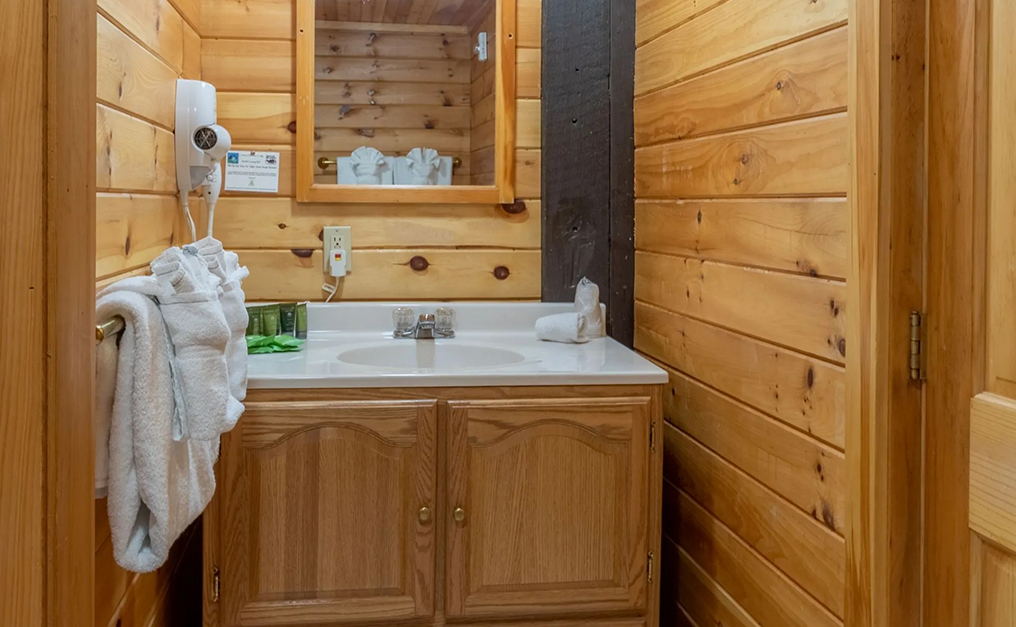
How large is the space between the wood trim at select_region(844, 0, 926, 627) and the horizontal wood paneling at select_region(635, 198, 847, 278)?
0.29ft

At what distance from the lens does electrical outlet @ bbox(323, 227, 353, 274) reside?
7.40 ft

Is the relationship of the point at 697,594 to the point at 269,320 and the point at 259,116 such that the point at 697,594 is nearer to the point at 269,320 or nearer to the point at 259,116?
the point at 269,320

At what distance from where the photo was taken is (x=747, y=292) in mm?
1676

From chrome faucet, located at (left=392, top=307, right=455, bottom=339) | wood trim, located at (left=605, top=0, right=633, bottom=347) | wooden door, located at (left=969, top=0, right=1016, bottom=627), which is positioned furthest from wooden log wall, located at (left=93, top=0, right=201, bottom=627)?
wooden door, located at (left=969, top=0, right=1016, bottom=627)

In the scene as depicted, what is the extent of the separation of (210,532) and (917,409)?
1239 mm

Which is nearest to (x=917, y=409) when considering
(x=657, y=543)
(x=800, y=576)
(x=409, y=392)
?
(x=800, y=576)

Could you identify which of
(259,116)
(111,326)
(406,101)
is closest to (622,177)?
(406,101)

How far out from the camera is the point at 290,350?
2.01 metres

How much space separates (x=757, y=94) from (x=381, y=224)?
3.38ft

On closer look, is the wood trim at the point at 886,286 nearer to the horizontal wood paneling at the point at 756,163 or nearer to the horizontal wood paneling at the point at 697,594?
the horizontal wood paneling at the point at 756,163

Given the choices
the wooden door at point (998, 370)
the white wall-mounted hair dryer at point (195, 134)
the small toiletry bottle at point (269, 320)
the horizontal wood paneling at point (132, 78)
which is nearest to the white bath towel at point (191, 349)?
the horizontal wood paneling at point (132, 78)

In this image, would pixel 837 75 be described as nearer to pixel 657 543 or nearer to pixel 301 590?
pixel 657 543

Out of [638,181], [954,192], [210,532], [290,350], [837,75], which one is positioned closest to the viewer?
[954,192]

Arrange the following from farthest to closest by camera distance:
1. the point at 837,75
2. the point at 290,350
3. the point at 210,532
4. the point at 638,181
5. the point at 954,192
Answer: the point at 638,181 < the point at 290,350 < the point at 210,532 < the point at 837,75 < the point at 954,192
